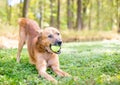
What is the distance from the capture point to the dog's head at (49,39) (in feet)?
27.8

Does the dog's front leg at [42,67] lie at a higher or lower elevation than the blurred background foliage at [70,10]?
higher

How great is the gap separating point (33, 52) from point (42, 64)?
70cm

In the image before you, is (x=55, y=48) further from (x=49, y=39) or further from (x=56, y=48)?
(x=49, y=39)

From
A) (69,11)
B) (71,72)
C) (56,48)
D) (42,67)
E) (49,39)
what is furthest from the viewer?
(69,11)

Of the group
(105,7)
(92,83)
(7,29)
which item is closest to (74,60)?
(92,83)

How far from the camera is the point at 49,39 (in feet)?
28.3

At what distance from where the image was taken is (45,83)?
7.39 meters

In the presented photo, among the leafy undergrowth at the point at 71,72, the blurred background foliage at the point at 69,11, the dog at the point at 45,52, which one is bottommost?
the blurred background foliage at the point at 69,11

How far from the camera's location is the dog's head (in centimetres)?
848

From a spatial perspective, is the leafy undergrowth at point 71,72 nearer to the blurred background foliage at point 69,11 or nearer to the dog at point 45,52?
the dog at point 45,52

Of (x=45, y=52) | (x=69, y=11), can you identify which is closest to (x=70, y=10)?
(x=69, y=11)

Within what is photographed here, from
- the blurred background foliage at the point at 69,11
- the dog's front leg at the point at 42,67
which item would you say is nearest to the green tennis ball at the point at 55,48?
the dog's front leg at the point at 42,67

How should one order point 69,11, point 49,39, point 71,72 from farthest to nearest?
point 69,11
point 71,72
point 49,39

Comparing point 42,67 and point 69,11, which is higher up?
point 42,67
